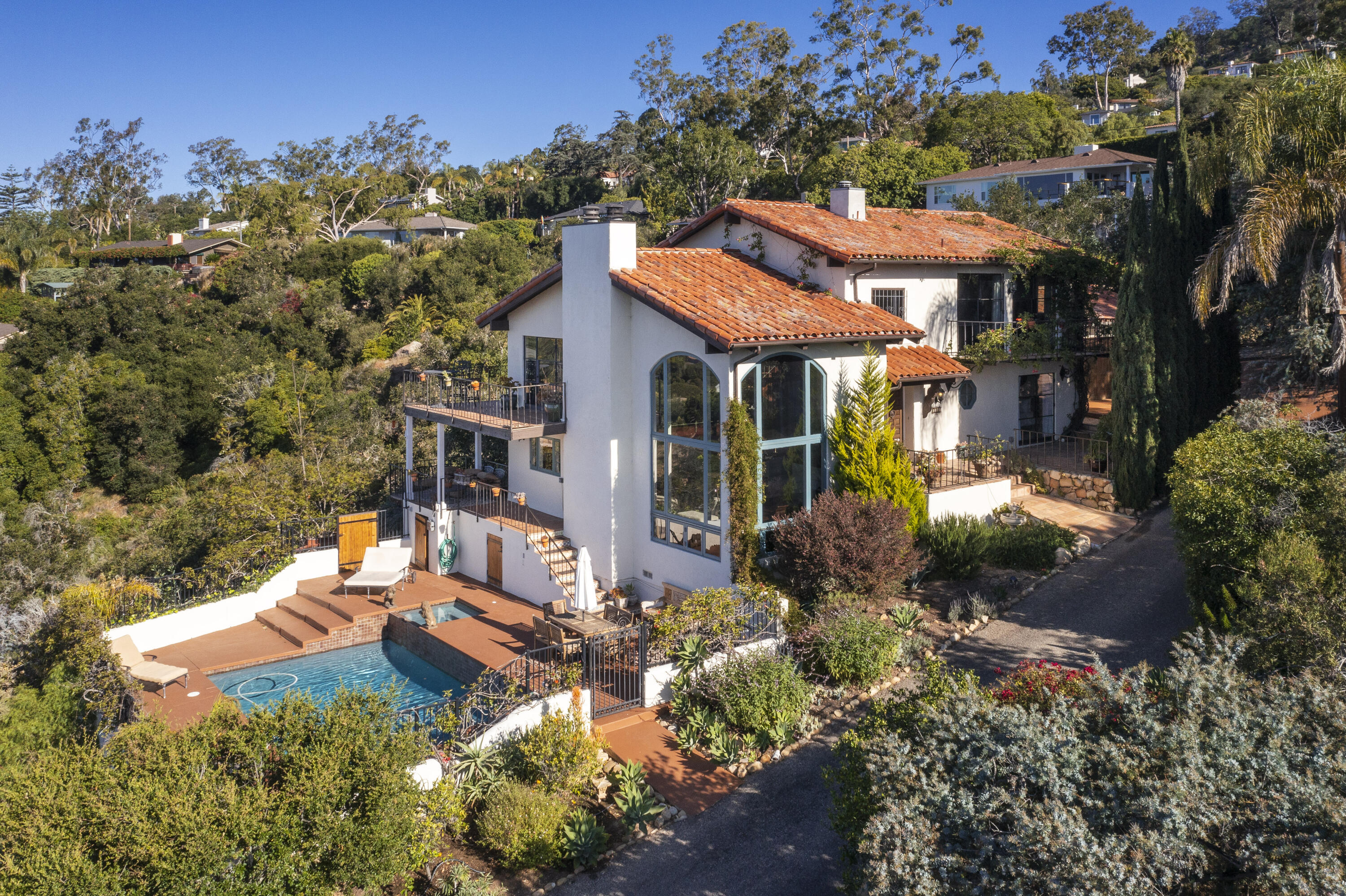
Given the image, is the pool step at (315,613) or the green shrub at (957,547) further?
the pool step at (315,613)

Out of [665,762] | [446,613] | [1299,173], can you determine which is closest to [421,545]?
[446,613]

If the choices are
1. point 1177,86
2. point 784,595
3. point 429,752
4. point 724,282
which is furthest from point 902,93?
point 429,752

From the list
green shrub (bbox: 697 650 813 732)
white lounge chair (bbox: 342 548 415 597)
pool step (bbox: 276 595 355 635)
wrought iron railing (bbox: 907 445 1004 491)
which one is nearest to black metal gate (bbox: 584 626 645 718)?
green shrub (bbox: 697 650 813 732)

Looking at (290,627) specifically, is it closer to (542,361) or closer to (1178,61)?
(542,361)

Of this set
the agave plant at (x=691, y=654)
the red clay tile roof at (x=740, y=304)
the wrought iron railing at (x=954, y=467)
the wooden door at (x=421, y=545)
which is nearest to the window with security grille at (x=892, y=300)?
the red clay tile roof at (x=740, y=304)

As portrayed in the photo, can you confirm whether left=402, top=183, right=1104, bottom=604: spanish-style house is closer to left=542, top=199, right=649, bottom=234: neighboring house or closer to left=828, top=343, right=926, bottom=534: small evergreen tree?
left=828, top=343, right=926, bottom=534: small evergreen tree

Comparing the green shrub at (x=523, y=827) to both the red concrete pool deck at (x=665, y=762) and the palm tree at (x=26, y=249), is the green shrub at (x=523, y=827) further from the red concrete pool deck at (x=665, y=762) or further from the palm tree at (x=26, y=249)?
the palm tree at (x=26, y=249)
